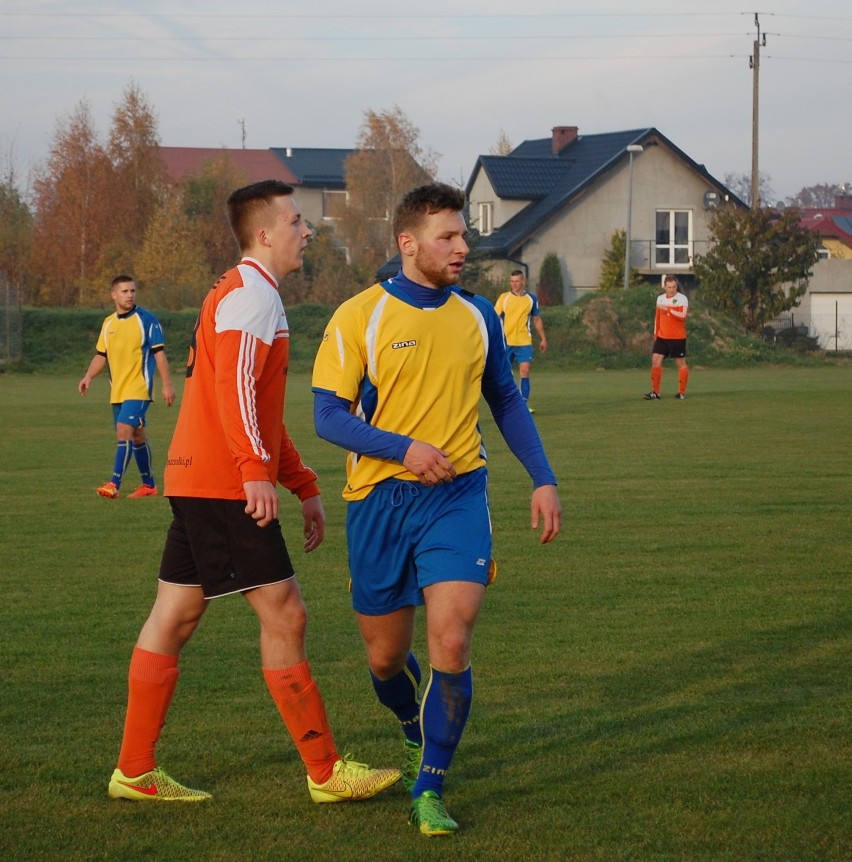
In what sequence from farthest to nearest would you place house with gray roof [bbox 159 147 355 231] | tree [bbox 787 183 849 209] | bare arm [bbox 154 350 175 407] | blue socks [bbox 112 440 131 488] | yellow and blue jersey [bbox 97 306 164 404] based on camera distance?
tree [bbox 787 183 849 209], house with gray roof [bbox 159 147 355 231], yellow and blue jersey [bbox 97 306 164 404], bare arm [bbox 154 350 175 407], blue socks [bbox 112 440 131 488]

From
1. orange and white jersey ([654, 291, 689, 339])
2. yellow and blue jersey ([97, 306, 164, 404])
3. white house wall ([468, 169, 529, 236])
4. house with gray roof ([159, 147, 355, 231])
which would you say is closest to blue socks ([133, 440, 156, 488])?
yellow and blue jersey ([97, 306, 164, 404])

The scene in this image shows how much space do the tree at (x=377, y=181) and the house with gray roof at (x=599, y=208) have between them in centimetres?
681

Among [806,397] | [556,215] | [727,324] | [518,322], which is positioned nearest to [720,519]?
[518,322]

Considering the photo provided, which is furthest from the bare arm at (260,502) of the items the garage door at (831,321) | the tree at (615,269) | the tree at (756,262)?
the tree at (615,269)

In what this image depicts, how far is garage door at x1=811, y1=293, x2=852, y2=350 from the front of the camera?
181 feet

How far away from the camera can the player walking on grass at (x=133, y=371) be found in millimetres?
13055

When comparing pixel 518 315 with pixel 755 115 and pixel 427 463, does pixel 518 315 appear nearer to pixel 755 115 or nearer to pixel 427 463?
pixel 427 463

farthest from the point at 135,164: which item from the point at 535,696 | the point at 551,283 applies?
the point at 535,696

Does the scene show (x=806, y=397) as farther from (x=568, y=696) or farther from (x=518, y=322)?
(x=568, y=696)

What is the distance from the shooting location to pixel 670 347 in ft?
82.3

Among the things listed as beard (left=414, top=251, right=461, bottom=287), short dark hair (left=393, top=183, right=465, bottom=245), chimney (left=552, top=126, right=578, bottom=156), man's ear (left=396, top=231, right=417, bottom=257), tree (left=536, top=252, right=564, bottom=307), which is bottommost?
beard (left=414, top=251, right=461, bottom=287)

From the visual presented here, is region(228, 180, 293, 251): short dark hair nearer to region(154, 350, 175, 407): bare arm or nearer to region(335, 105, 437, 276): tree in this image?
region(154, 350, 175, 407): bare arm

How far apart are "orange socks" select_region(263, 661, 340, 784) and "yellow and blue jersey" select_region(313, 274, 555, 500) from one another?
0.65 meters

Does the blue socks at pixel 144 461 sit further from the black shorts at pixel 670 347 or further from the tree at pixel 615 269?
the tree at pixel 615 269
